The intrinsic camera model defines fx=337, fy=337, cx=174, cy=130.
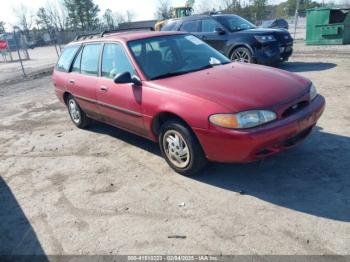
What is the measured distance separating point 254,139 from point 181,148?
102cm

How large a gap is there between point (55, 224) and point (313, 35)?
1450 cm

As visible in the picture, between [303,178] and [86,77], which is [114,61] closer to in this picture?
[86,77]

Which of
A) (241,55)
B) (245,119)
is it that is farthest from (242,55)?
(245,119)

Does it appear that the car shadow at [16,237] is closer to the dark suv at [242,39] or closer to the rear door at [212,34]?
the dark suv at [242,39]

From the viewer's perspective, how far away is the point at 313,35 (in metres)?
14.9

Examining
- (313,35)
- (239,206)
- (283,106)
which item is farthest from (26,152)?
(313,35)

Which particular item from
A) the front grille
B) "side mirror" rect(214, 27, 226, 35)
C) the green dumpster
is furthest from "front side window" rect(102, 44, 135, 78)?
the green dumpster

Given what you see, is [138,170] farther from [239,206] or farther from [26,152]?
[26,152]

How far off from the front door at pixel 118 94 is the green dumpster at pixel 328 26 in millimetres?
12237

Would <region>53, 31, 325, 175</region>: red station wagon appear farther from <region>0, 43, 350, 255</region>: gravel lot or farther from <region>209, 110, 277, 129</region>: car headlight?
<region>0, 43, 350, 255</region>: gravel lot

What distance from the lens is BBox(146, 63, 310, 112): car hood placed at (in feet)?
11.7

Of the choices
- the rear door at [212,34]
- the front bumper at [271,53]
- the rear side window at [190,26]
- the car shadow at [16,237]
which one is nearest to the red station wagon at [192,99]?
the car shadow at [16,237]

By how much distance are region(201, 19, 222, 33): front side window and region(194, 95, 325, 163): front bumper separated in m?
7.20

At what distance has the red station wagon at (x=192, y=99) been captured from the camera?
350cm
